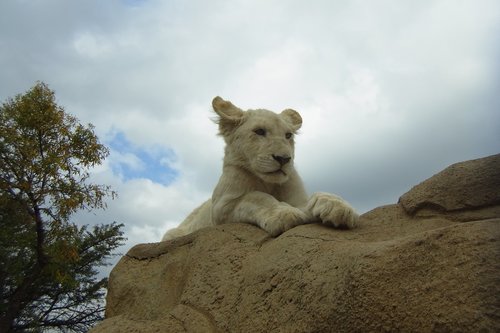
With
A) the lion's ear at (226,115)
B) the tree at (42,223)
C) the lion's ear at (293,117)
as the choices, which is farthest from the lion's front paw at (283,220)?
the tree at (42,223)

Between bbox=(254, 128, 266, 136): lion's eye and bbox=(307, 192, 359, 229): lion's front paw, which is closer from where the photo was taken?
bbox=(307, 192, 359, 229): lion's front paw

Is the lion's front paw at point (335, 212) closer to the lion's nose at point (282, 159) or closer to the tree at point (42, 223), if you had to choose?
the lion's nose at point (282, 159)

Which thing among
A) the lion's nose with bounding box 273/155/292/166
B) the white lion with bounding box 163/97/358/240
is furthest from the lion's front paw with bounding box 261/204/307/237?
the lion's nose with bounding box 273/155/292/166

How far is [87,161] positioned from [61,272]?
3915 millimetres

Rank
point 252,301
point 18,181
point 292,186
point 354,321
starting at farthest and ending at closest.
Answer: point 18,181 < point 292,186 < point 252,301 < point 354,321

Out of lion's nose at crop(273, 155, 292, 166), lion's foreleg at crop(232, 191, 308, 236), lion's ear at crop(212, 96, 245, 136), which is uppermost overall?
lion's ear at crop(212, 96, 245, 136)

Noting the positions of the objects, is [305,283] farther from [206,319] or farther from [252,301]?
[206,319]

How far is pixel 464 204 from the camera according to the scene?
5.00 meters

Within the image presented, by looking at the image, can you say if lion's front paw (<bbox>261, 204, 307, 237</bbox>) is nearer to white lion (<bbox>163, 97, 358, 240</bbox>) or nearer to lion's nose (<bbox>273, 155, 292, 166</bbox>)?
white lion (<bbox>163, 97, 358, 240</bbox>)

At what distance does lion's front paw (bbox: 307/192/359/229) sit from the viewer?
5.14m

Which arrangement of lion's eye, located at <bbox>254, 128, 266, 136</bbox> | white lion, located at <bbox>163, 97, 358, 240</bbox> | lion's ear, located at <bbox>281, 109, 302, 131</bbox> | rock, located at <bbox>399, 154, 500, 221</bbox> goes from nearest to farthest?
rock, located at <bbox>399, 154, 500, 221</bbox>
white lion, located at <bbox>163, 97, 358, 240</bbox>
lion's eye, located at <bbox>254, 128, 266, 136</bbox>
lion's ear, located at <bbox>281, 109, 302, 131</bbox>

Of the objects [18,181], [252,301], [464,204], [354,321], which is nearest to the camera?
[354,321]

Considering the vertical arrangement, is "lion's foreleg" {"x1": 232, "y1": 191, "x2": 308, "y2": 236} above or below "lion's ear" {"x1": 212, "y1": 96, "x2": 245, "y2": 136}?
A: below

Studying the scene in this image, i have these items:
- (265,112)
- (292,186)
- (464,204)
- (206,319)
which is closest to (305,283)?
(206,319)
